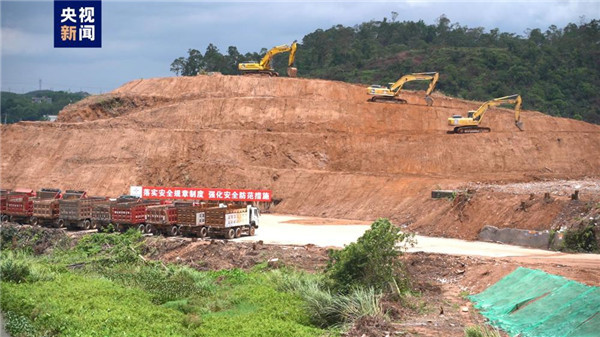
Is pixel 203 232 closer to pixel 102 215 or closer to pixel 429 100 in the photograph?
pixel 102 215

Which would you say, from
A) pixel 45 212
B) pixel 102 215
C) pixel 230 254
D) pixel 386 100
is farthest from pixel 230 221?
pixel 386 100

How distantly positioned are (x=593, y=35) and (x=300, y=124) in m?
60.0

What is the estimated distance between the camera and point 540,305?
731 inches

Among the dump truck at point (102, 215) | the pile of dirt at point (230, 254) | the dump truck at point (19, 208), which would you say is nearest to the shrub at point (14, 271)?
the pile of dirt at point (230, 254)

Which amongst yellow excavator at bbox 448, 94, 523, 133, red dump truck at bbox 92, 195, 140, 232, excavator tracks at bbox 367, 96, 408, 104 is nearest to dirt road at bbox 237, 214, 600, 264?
red dump truck at bbox 92, 195, 140, 232

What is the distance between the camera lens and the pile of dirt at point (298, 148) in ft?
167

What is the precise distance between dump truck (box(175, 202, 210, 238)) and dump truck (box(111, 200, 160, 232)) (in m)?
1.75

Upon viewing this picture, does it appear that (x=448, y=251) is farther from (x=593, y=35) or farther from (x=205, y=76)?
(x=593, y=35)

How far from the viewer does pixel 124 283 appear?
80.3 ft

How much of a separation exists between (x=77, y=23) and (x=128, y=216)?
35.5 ft

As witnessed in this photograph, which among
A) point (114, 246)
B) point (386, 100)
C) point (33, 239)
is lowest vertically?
point (33, 239)

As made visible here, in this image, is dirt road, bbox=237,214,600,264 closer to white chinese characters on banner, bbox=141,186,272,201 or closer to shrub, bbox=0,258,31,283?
white chinese characters on banner, bbox=141,186,272,201

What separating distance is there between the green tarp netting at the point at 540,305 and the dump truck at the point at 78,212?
22.7m

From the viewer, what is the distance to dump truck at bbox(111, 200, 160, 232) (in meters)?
35.5
